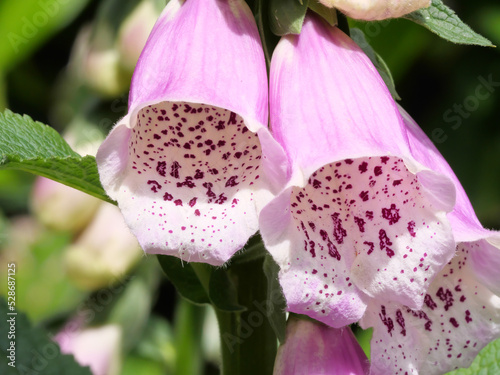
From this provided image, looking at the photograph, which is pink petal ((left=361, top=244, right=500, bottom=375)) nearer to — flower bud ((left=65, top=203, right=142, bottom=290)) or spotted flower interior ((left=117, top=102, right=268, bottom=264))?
spotted flower interior ((left=117, top=102, right=268, bottom=264))

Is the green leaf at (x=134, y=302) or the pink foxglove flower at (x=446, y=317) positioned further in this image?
the green leaf at (x=134, y=302)

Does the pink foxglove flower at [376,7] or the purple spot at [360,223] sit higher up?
the pink foxglove flower at [376,7]

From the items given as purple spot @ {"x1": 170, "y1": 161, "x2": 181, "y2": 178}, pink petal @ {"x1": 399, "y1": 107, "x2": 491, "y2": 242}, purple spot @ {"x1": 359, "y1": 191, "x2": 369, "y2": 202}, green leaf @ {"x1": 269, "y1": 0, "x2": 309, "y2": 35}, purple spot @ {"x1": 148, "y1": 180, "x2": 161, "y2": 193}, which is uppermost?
green leaf @ {"x1": 269, "y1": 0, "x2": 309, "y2": 35}

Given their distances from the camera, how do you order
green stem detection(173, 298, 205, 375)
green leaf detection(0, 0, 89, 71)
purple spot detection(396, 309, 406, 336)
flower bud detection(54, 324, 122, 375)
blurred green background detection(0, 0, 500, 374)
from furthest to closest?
green leaf detection(0, 0, 89, 71), blurred green background detection(0, 0, 500, 374), flower bud detection(54, 324, 122, 375), green stem detection(173, 298, 205, 375), purple spot detection(396, 309, 406, 336)

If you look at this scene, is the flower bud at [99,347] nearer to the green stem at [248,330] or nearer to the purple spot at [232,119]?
the green stem at [248,330]

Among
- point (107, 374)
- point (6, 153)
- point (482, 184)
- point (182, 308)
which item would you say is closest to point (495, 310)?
point (6, 153)

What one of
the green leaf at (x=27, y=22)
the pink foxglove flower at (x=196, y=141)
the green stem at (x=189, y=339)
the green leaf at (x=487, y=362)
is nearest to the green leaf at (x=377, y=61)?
the pink foxglove flower at (x=196, y=141)

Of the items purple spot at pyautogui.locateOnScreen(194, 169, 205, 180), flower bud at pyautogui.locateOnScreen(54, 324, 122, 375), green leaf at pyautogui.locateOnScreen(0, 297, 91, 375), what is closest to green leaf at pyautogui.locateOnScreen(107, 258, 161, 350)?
flower bud at pyautogui.locateOnScreen(54, 324, 122, 375)

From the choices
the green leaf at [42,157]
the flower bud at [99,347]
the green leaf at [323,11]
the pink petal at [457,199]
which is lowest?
the flower bud at [99,347]
